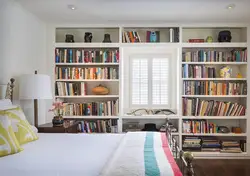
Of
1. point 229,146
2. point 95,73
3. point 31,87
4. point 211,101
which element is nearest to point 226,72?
point 211,101

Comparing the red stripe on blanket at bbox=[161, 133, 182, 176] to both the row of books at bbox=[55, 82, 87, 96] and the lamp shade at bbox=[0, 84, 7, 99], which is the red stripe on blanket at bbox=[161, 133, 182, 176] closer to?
the lamp shade at bbox=[0, 84, 7, 99]

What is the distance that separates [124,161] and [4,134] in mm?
1085

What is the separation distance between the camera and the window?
5348mm

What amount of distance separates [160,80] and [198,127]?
3.65 feet

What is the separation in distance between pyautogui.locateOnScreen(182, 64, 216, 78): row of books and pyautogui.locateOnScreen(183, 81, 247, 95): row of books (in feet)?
0.41

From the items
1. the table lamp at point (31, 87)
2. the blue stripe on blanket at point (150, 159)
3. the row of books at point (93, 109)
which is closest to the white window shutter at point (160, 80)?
the row of books at point (93, 109)

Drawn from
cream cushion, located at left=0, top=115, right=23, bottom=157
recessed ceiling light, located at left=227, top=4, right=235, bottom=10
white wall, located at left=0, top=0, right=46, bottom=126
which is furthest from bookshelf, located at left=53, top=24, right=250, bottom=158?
cream cushion, located at left=0, top=115, right=23, bottom=157

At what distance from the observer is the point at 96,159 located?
6.70ft

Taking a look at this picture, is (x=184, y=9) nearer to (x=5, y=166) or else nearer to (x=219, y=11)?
(x=219, y=11)

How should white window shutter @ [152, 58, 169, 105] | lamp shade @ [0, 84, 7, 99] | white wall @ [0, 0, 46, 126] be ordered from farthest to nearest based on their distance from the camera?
white window shutter @ [152, 58, 169, 105], white wall @ [0, 0, 46, 126], lamp shade @ [0, 84, 7, 99]

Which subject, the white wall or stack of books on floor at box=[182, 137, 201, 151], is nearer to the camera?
the white wall

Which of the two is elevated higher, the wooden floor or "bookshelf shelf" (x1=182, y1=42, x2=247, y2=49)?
"bookshelf shelf" (x1=182, y1=42, x2=247, y2=49)

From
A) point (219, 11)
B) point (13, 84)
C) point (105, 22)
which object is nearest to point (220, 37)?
point (219, 11)

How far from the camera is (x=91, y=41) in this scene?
514cm
